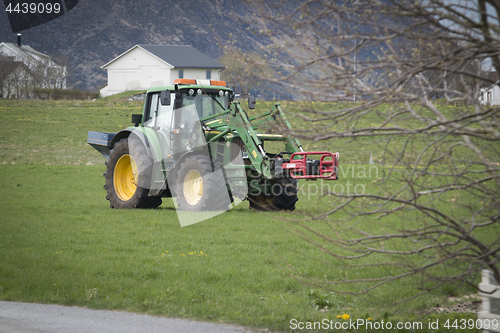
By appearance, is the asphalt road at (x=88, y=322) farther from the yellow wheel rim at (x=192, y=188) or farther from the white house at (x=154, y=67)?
the white house at (x=154, y=67)

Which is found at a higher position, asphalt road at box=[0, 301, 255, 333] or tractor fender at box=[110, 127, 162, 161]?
tractor fender at box=[110, 127, 162, 161]

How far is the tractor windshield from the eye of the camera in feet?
38.7

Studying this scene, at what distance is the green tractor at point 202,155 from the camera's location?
36.1 feet

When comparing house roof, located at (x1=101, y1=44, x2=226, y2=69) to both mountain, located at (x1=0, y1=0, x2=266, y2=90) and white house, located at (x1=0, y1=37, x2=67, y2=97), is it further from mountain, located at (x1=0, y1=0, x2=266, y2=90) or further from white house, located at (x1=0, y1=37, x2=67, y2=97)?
Result: mountain, located at (x1=0, y1=0, x2=266, y2=90)

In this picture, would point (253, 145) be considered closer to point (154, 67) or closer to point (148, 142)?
point (148, 142)

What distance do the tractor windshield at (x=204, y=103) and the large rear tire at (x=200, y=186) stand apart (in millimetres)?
1117

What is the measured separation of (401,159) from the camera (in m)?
4.47

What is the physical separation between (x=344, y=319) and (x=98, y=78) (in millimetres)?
118335

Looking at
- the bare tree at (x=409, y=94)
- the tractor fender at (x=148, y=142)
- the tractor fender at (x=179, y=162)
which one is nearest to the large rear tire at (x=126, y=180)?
the tractor fender at (x=148, y=142)

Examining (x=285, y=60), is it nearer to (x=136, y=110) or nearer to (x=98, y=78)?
(x=136, y=110)

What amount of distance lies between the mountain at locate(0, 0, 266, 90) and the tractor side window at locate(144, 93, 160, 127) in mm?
100325

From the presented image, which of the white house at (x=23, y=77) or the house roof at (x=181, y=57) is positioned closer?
the white house at (x=23, y=77)

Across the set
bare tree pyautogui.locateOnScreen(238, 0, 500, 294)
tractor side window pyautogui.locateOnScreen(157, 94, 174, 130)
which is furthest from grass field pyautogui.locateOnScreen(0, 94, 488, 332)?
tractor side window pyautogui.locateOnScreen(157, 94, 174, 130)

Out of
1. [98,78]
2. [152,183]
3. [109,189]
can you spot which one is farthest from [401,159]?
[98,78]
